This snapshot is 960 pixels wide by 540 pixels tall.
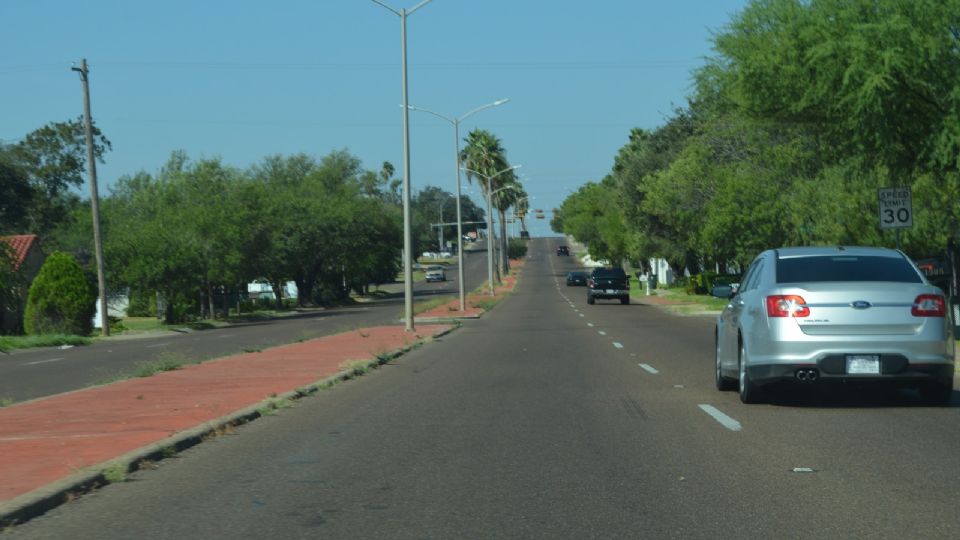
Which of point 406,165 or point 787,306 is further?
point 406,165

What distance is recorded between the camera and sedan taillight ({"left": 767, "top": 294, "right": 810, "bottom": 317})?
13039mm

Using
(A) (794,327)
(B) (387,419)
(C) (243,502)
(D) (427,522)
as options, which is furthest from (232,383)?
(D) (427,522)

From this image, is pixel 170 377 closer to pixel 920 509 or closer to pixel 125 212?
pixel 920 509

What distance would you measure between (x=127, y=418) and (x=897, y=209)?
13.9 metres

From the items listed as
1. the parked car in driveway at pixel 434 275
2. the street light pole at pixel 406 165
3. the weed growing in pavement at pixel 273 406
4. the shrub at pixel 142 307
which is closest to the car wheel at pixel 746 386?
the weed growing in pavement at pixel 273 406

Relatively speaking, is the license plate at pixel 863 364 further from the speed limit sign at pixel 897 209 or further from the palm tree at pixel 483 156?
the palm tree at pixel 483 156

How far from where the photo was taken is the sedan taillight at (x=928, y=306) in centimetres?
1295

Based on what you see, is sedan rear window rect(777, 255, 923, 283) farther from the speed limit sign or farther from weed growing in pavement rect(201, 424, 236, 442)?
the speed limit sign

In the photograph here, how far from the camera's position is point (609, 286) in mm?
63469

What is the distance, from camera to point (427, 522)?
776 centimetres

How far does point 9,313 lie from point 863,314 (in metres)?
55.5

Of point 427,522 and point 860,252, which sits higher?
point 860,252

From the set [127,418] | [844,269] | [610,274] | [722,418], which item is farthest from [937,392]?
[610,274]

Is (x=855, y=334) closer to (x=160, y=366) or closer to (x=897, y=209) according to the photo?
(x=897, y=209)
